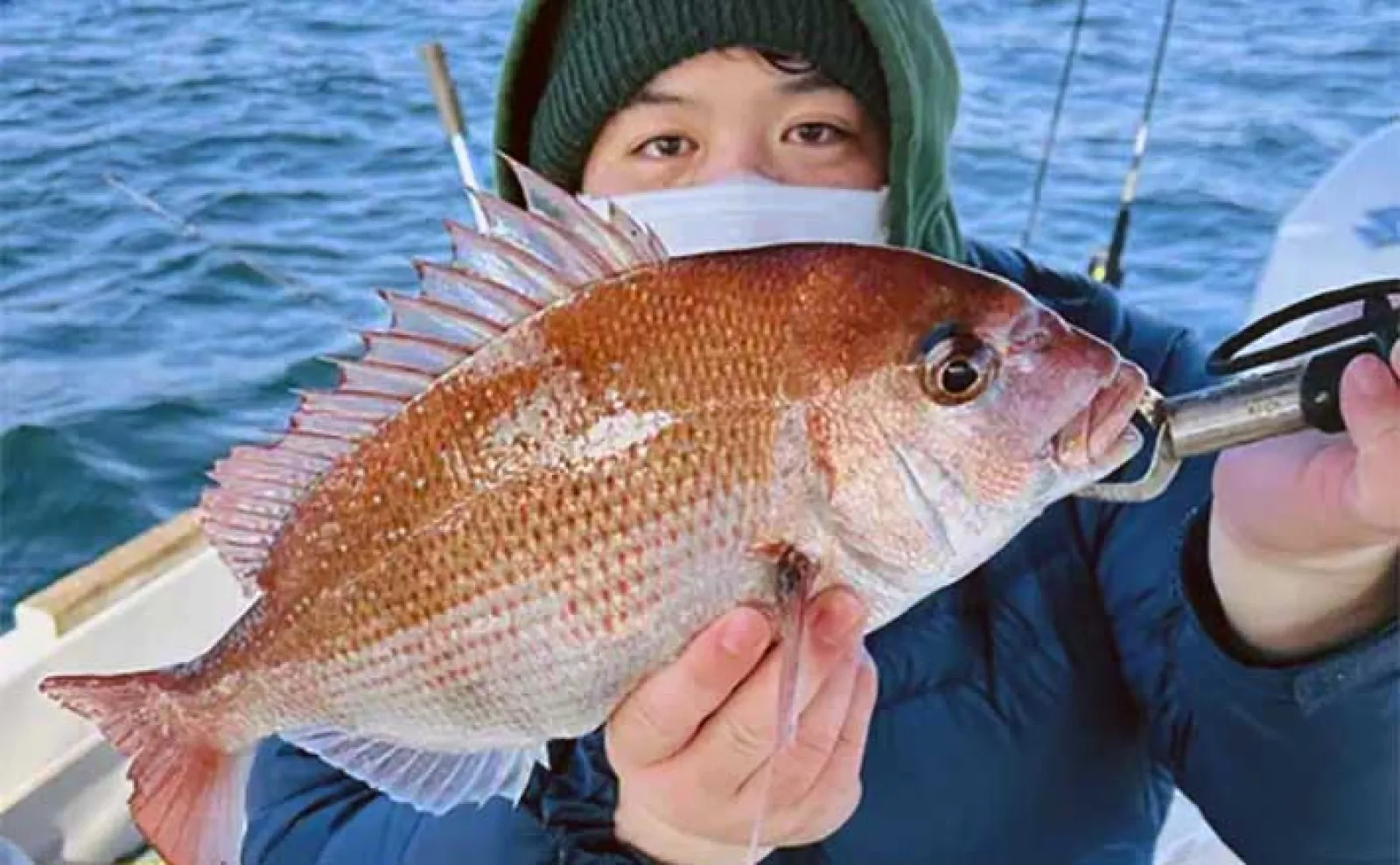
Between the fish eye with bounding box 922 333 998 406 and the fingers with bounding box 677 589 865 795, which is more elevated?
the fish eye with bounding box 922 333 998 406

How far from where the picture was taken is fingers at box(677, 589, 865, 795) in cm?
113

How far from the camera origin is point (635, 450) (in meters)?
1.16

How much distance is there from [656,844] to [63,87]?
7890 mm

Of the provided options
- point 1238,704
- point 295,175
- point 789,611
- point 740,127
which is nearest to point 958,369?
point 789,611

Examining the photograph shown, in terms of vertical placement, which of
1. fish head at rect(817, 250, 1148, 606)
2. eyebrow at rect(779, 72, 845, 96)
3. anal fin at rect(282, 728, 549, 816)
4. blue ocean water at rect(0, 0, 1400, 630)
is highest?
fish head at rect(817, 250, 1148, 606)

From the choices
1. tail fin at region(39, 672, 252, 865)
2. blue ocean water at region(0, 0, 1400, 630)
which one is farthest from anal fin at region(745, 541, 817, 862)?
blue ocean water at region(0, 0, 1400, 630)

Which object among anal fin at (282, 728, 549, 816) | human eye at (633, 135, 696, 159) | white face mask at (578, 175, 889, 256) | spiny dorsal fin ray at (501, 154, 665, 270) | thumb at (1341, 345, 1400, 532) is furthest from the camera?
human eye at (633, 135, 696, 159)

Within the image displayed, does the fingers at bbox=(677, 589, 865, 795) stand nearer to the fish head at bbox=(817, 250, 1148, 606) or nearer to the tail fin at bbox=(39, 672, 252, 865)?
the fish head at bbox=(817, 250, 1148, 606)

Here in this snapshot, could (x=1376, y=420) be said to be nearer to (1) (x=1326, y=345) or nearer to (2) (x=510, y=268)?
(1) (x=1326, y=345)

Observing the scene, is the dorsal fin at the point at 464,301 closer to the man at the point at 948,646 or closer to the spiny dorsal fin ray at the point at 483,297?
the spiny dorsal fin ray at the point at 483,297

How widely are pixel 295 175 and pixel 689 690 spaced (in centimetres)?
670

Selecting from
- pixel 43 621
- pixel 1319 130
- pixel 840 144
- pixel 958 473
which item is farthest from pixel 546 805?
pixel 1319 130

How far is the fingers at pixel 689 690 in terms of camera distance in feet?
3.71

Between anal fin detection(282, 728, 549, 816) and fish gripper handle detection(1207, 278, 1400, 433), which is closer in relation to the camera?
fish gripper handle detection(1207, 278, 1400, 433)
